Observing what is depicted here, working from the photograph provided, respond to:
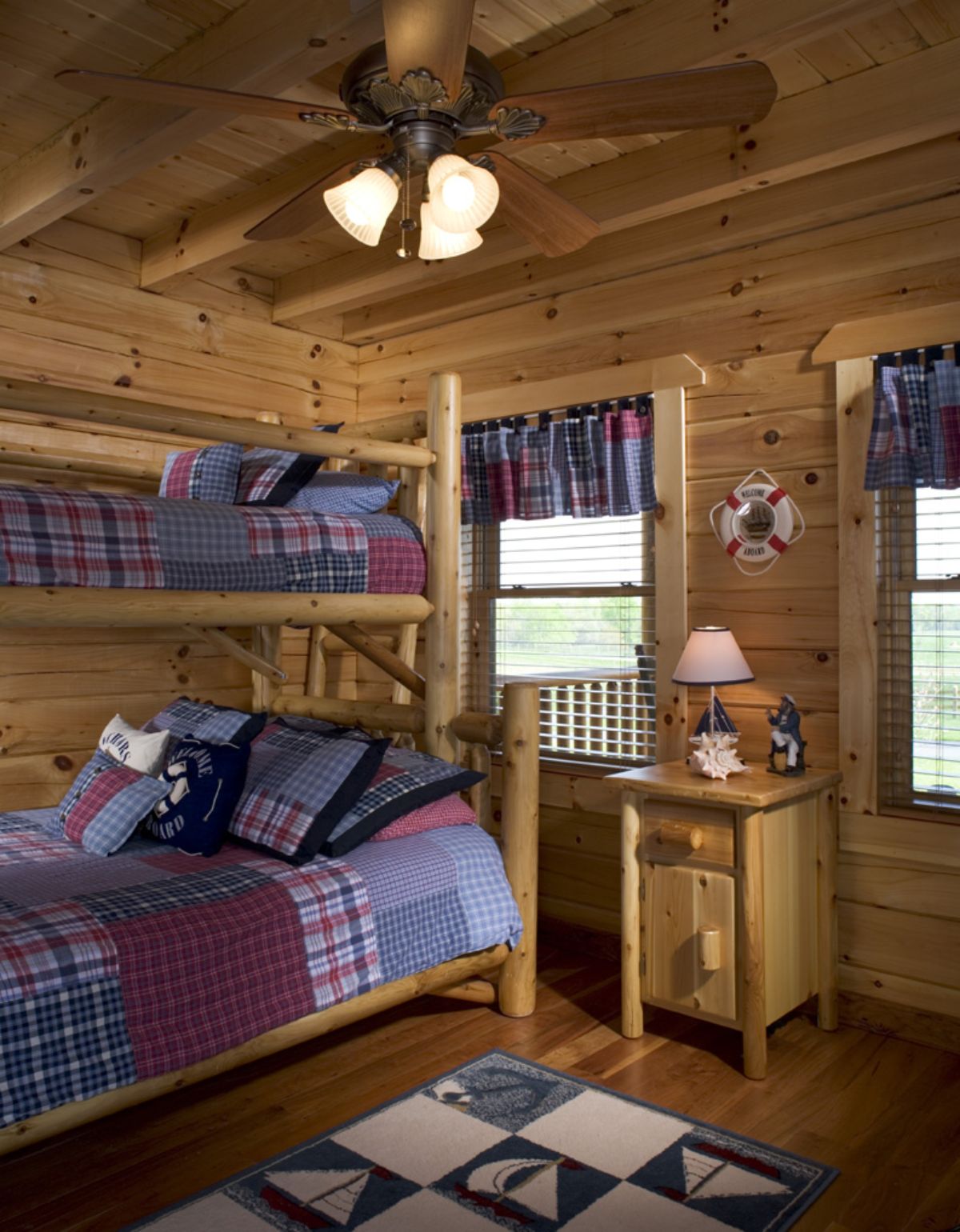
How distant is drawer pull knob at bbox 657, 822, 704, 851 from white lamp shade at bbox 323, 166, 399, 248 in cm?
175

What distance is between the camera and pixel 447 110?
2010 mm

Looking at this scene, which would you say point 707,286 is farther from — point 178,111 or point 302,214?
point 178,111

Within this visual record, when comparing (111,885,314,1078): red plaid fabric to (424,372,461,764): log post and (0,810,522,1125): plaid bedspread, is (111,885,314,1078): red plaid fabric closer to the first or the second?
(0,810,522,1125): plaid bedspread

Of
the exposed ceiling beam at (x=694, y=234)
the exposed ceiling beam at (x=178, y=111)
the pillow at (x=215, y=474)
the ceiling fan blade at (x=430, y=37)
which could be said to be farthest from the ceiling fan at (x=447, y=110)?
the exposed ceiling beam at (x=694, y=234)

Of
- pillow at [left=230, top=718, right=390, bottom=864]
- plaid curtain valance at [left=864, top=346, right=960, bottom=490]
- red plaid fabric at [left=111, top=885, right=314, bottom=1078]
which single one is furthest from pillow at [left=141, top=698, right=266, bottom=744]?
plaid curtain valance at [left=864, top=346, right=960, bottom=490]

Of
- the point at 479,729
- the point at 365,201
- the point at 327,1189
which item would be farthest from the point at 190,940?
the point at 365,201

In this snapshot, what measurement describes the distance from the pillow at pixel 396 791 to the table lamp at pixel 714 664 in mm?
709

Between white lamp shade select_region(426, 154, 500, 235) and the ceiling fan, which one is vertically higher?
the ceiling fan

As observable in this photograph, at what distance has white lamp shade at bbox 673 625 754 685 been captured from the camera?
300 centimetres

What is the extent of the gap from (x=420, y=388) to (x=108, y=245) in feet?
4.34

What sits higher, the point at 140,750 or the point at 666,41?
the point at 666,41

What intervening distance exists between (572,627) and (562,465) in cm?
60

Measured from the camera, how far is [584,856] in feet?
12.3

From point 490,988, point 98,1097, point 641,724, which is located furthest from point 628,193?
point 98,1097
